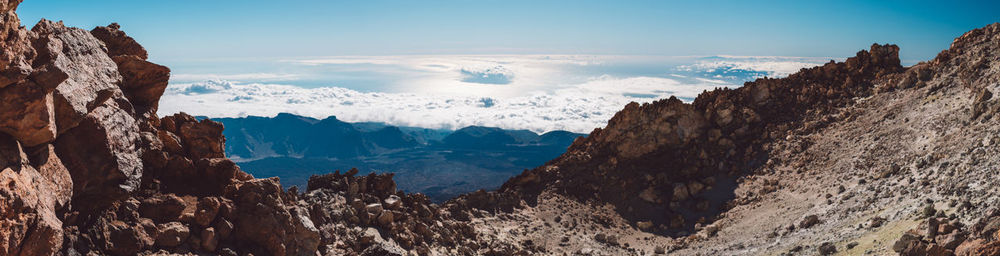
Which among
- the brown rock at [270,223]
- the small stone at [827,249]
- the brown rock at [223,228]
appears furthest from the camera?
the small stone at [827,249]

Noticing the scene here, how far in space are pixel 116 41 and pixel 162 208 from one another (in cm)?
765

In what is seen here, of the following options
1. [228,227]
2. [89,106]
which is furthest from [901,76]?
[89,106]

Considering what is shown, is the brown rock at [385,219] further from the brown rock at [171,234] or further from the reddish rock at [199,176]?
the brown rock at [171,234]

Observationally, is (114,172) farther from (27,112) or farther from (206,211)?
(27,112)

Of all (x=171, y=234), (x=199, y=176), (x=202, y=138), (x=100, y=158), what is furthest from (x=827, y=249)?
(x=100, y=158)

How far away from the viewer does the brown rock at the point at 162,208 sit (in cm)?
1652

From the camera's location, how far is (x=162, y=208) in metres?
16.8

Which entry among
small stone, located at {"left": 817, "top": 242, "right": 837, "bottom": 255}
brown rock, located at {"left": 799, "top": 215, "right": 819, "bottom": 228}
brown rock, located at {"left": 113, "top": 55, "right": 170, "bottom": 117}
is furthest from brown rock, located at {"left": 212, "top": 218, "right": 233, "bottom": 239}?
brown rock, located at {"left": 799, "top": 215, "right": 819, "bottom": 228}

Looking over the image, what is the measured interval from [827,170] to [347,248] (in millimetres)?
31502

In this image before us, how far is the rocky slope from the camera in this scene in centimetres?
1397

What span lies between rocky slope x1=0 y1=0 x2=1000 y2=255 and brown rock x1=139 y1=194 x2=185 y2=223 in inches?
2.5

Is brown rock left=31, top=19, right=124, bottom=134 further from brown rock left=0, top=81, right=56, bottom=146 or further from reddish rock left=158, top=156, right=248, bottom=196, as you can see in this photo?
reddish rock left=158, top=156, right=248, bottom=196

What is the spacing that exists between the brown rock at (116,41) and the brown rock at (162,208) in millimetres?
6440

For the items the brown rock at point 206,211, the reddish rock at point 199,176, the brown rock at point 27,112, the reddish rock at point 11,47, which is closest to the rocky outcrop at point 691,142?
the reddish rock at point 199,176
